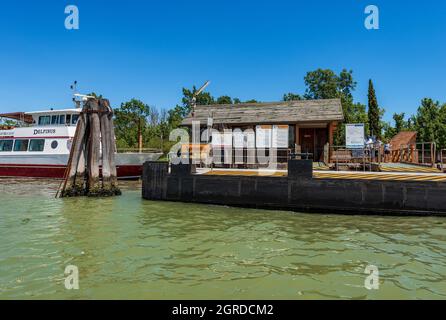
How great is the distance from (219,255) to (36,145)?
2724 cm

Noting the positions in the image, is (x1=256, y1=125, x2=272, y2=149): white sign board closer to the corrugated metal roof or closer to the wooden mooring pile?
the corrugated metal roof

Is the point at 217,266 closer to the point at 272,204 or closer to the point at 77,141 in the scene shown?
the point at 272,204

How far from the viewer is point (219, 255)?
7.27 meters

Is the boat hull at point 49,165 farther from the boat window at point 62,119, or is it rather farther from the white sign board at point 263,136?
the white sign board at point 263,136

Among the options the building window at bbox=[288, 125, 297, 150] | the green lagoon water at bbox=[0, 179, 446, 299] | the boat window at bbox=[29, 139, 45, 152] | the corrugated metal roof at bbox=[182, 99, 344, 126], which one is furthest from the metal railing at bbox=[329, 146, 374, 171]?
the boat window at bbox=[29, 139, 45, 152]

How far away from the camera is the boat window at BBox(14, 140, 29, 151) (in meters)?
30.0

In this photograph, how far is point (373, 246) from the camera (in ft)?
26.3

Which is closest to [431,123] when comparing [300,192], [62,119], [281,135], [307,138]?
[307,138]

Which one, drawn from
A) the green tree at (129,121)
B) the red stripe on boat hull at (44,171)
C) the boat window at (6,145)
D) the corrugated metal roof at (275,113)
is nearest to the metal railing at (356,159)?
the corrugated metal roof at (275,113)

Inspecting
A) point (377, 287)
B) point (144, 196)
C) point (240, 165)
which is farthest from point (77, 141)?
point (377, 287)

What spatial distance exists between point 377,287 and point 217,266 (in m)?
2.74

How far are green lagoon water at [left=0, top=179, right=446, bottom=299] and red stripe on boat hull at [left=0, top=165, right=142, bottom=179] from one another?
1536 centimetres

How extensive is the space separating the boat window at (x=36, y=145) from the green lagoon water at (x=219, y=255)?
19057 millimetres

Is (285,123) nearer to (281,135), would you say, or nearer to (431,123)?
(281,135)
